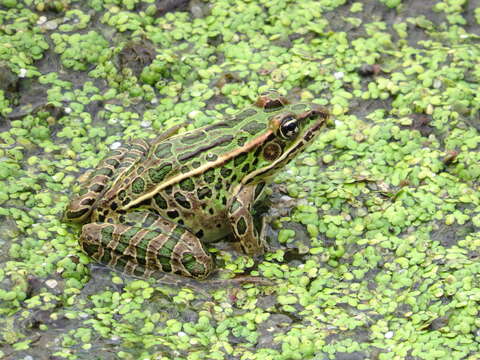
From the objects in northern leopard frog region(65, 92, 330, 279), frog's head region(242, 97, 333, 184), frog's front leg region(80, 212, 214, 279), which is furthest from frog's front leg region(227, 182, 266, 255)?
frog's front leg region(80, 212, 214, 279)

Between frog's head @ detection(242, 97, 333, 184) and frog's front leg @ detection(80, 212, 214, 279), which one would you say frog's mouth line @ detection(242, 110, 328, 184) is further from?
frog's front leg @ detection(80, 212, 214, 279)

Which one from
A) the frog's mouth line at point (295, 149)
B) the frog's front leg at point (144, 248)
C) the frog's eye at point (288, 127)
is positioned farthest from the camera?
the frog's mouth line at point (295, 149)

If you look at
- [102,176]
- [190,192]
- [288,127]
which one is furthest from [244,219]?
[102,176]

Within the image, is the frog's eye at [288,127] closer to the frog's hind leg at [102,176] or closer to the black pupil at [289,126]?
the black pupil at [289,126]

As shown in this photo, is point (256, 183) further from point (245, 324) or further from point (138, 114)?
point (138, 114)

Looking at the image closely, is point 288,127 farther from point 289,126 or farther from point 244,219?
point 244,219

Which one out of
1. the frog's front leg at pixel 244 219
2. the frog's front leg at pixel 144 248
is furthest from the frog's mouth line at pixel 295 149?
the frog's front leg at pixel 144 248

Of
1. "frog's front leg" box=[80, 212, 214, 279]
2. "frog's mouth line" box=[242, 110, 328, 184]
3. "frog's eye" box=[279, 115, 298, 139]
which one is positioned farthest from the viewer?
"frog's mouth line" box=[242, 110, 328, 184]

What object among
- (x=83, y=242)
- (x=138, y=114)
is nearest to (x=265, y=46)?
(x=138, y=114)

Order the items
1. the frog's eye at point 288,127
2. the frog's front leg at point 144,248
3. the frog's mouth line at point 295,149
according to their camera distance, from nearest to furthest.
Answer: the frog's front leg at point 144,248, the frog's eye at point 288,127, the frog's mouth line at point 295,149
